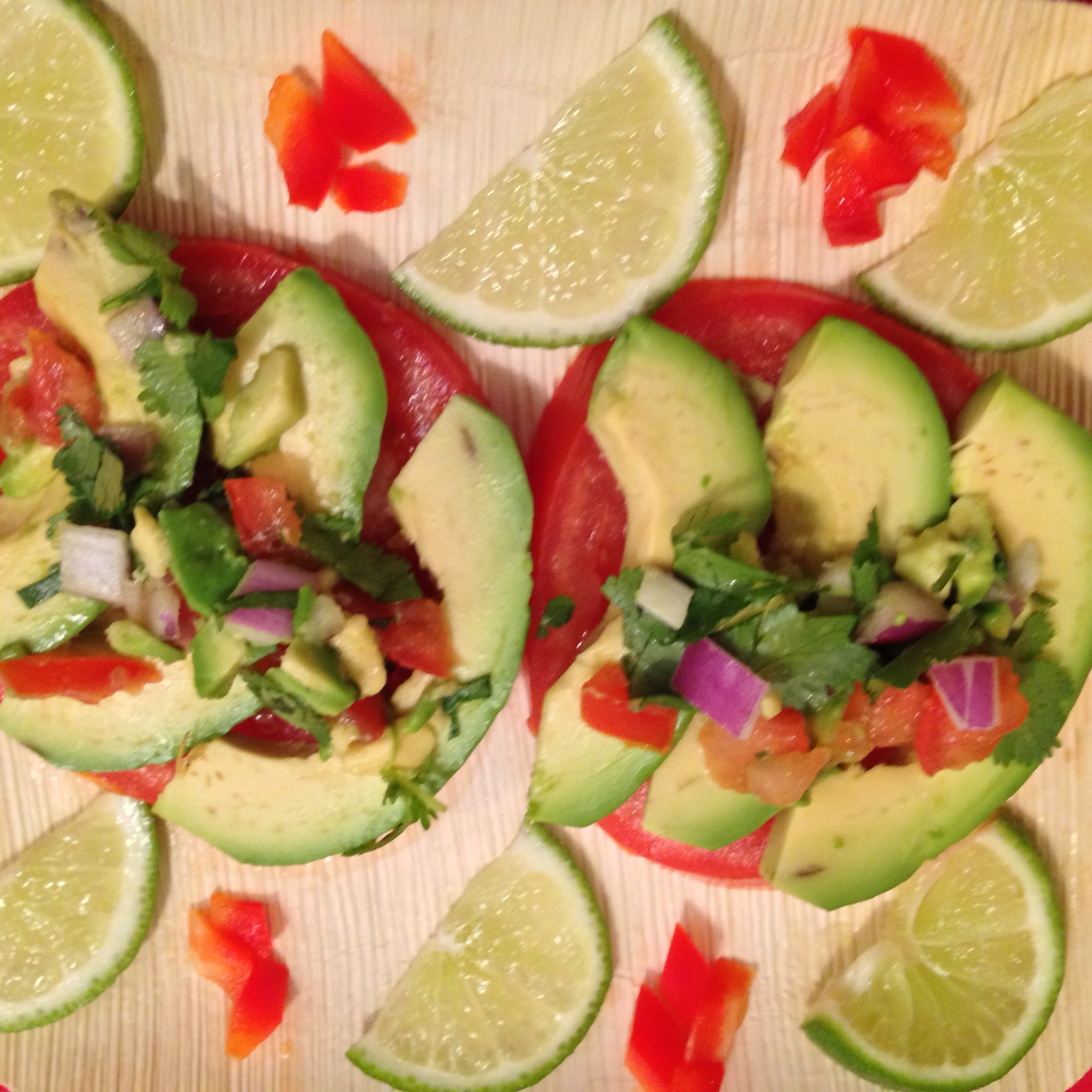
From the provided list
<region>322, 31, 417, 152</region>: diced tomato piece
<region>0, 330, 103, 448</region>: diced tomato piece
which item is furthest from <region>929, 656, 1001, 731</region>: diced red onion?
<region>0, 330, 103, 448</region>: diced tomato piece

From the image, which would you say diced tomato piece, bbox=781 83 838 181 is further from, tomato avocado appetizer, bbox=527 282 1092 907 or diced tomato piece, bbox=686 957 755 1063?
diced tomato piece, bbox=686 957 755 1063

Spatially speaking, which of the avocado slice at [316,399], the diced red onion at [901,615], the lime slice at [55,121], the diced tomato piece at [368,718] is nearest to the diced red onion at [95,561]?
the avocado slice at [316,399]

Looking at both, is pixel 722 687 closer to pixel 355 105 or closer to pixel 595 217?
pixel 595 217

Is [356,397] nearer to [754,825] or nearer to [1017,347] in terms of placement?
[754,825]

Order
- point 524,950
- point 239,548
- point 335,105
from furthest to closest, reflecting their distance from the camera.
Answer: point 524,950, point 335,105, point 239,548

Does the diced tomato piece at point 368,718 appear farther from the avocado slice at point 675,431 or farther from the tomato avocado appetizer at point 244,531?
the avocado slice at point 675,431

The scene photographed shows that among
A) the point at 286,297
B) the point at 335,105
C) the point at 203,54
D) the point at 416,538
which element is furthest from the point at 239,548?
the point at 203,54
